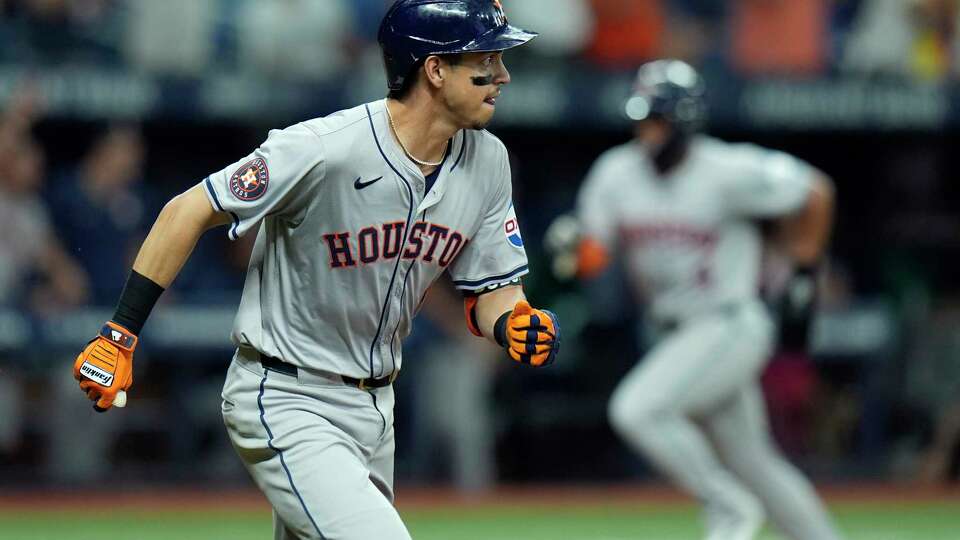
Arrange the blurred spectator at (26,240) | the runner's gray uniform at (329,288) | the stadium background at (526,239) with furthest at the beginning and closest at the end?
the stadium background at (526,239) < the blurred spectator at (26,240) < the runner's gray uniform at (329,288)

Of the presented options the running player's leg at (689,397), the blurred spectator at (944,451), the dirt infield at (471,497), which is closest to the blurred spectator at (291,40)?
the dirt infield at (471,497)

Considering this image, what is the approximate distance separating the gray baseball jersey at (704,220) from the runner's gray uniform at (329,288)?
2744 millimetres

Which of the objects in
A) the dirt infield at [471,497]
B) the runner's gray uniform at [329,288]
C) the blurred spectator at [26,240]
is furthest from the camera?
the dirt infield at [471,497]

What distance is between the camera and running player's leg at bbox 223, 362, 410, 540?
3.67 m

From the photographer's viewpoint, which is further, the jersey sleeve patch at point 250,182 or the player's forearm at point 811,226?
the player's forearm at point 811,226

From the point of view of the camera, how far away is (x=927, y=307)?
11.2m

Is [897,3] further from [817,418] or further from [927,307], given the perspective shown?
[817,418]

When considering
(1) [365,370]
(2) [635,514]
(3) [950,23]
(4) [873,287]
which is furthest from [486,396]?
(1) [365,370]

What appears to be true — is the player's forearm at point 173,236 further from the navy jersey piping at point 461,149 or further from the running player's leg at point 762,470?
the running player's leg at point 762,470

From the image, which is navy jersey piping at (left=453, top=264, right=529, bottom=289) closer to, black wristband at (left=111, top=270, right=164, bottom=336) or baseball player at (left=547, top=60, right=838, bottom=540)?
black wristband at (left=111, top=270, right=164, bottom=336)

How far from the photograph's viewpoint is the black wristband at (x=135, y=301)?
12.5 ft

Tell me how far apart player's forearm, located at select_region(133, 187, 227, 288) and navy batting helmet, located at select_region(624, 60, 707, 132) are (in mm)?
3351

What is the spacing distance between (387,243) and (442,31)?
0.55m

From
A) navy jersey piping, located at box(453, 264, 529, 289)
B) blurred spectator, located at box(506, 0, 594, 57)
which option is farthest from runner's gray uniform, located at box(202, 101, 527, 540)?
→ blurred spectator, located at box(506, 0, 594, 57)
